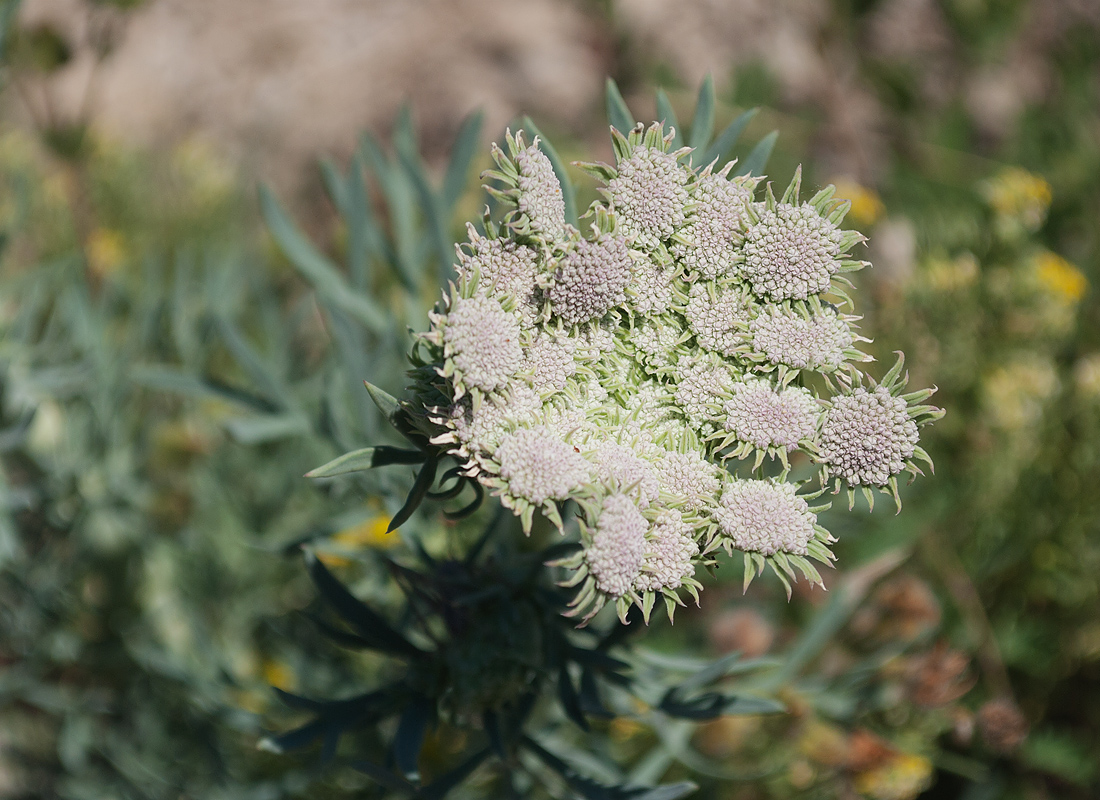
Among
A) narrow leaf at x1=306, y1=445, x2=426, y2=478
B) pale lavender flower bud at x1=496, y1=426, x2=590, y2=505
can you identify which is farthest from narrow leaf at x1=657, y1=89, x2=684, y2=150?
narrow leaf at x1=306, y1=445, x2=426, y2=478

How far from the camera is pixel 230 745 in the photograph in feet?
9.12

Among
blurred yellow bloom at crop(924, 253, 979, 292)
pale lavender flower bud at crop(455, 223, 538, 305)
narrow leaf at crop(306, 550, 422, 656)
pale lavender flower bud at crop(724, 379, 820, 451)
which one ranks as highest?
pale lavender flower bud at crop(455, 223, 538, 305)

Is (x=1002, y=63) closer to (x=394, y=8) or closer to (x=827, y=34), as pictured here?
(x=827, y=34)

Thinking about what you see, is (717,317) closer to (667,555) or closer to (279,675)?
(667,555)

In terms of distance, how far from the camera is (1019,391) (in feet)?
9.70

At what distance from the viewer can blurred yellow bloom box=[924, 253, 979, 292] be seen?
2887 mm

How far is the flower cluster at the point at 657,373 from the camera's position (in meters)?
1.18

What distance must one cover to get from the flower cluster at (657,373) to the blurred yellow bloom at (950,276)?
71.7 inches

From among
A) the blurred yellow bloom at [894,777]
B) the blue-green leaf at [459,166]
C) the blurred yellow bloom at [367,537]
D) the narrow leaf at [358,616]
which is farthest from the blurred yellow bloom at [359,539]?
the blurred yellow bloom at [894,777]

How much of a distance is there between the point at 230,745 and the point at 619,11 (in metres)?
4.04

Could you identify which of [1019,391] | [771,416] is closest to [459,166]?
[771,416]

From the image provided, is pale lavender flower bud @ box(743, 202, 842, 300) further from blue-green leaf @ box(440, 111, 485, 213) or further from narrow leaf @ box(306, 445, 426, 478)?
blue-green leaf @ box(440, 111, 485, 213)

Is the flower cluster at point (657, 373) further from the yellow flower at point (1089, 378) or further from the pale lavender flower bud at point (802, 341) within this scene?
the yellow flower at point (1089, 378)

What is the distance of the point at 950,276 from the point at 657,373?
205 centimetres
